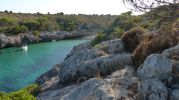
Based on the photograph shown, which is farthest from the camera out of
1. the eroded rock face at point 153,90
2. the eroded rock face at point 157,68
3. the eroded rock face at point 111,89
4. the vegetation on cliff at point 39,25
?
the vegetation on cliff at point 39,25

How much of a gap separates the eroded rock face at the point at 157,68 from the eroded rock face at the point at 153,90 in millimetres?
408

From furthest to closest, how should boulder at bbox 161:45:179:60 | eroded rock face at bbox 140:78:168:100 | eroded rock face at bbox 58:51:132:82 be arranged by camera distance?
eroded rock face at bbox 58:51:132:82 → boulder at bbox 161:45:179:60 → eroded rock face at bbox 140:78:168:100

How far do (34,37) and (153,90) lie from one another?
9630 centimetres

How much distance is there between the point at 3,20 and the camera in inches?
4719

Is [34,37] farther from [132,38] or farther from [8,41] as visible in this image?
[132,38]

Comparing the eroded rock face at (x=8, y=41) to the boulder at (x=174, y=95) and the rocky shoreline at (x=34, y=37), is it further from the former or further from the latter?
the boulder at (x=174, y=95)

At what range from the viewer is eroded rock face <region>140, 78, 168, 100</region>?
11643 mm

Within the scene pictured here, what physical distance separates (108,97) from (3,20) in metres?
112

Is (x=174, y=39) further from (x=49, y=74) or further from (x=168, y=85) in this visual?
(x=49, y=74)

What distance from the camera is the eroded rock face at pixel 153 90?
1164 centimetres

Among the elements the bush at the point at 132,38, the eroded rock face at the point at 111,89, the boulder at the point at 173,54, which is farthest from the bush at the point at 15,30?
the boulder at the point at 173,54

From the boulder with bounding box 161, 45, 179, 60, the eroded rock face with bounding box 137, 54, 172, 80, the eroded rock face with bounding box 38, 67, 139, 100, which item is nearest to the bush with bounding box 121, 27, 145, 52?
the eroded rock face with bounding box 38, 67, 139, 100

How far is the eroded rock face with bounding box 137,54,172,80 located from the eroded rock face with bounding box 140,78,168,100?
16.1 inches

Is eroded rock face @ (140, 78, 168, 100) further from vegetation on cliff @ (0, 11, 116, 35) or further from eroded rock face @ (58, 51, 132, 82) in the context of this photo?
vegetation on cliff @ (0, 11, 116, 35)
